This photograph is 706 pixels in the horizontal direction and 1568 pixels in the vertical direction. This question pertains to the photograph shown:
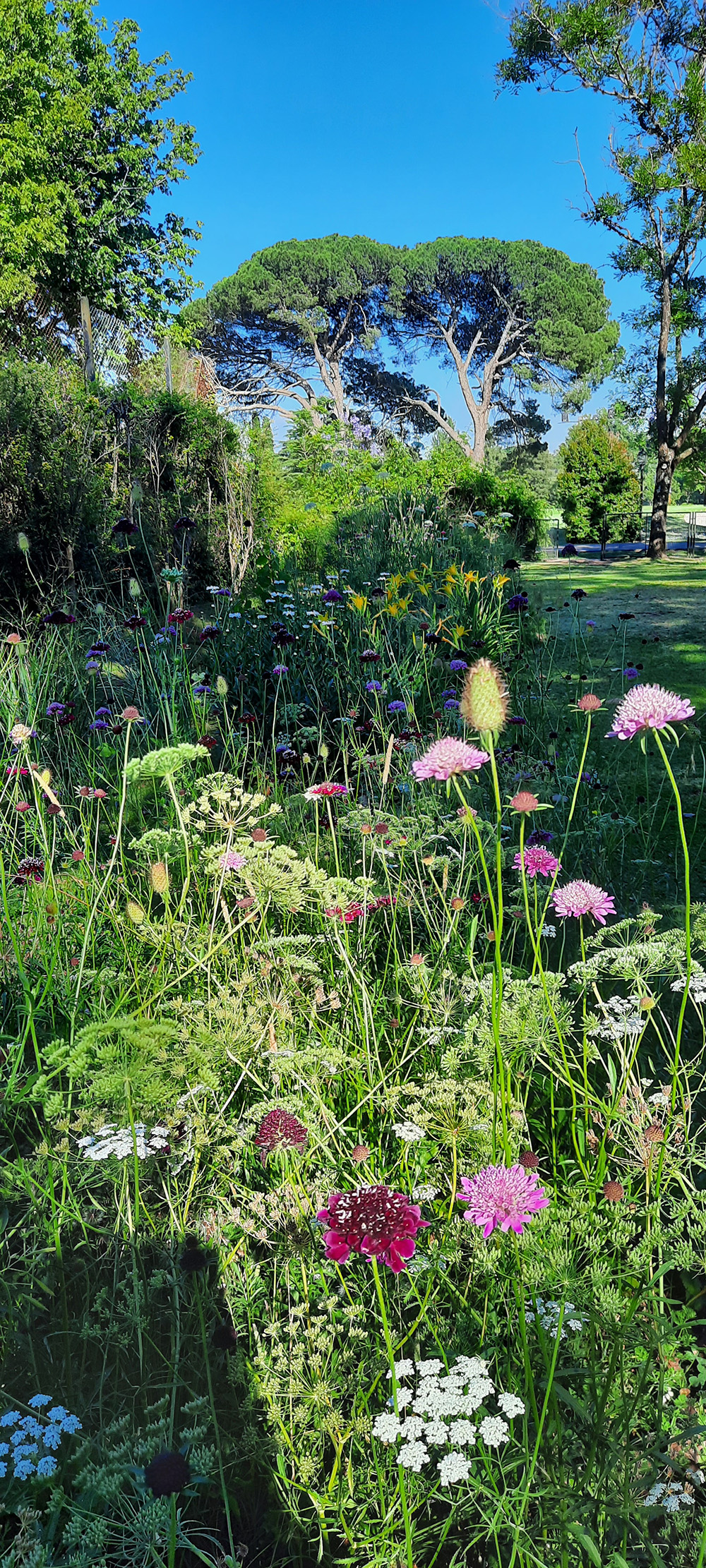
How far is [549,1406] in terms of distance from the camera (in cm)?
105

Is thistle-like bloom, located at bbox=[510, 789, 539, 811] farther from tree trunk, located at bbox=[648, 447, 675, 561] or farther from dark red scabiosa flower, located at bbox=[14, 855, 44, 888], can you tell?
tree trunk, located at bbox=[648, 447, 675, 561]

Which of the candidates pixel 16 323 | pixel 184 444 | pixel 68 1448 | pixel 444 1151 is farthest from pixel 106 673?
pixel 16 323

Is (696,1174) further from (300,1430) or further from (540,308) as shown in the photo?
(540,308)

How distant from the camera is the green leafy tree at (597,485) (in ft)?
69.5

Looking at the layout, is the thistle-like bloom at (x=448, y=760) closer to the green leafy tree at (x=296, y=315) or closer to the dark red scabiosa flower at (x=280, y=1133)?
the dark red scabiosa flower at (x=280, y=1133)

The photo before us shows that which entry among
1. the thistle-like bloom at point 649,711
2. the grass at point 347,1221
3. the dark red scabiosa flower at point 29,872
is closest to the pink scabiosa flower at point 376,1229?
the grass at point 347,1221

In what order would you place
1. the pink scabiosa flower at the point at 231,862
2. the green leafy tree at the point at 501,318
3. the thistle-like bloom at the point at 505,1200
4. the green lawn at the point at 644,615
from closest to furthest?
1. the thistle-like bloom at the point at 505,1200
2. the pink scabiosa flower at the point at 231,862
3. the green lawn at the point at 644,615
4. the green leafy tree at the point at 501,318

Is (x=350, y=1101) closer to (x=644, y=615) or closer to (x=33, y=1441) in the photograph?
(x=33, y=1441)

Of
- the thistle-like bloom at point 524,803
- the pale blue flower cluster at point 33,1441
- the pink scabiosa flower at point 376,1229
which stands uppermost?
the thistle-like bloom at point 524,803

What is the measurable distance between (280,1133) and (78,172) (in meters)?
23.2

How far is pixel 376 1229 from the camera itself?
842 millimetres

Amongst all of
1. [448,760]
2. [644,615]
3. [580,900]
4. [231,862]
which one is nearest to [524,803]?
[448,760]

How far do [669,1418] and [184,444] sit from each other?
7069 millimetres

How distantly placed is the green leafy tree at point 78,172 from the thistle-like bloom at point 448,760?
17812 millimetres
